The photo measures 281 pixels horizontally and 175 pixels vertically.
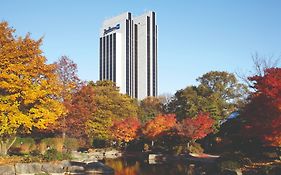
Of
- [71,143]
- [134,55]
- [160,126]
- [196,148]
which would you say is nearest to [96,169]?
[71,143]

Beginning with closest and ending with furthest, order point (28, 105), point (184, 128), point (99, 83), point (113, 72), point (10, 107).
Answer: point (10, 107) → point (28, 105) → point (184, 128) → point (99, 83) → point (113, 72)

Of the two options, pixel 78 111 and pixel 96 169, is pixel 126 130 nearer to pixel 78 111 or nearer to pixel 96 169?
pixel 78 111

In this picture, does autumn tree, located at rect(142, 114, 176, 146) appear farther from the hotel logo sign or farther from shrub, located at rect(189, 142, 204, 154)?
the hotel logo sign

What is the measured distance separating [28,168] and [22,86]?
4305mm

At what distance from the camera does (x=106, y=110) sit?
42344 millimetres

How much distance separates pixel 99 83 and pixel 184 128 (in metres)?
19.7

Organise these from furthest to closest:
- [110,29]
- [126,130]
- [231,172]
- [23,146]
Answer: [110,29]
[126,130]
[23,146]
[231,172]

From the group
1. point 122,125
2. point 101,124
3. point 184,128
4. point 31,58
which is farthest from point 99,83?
point 31,58

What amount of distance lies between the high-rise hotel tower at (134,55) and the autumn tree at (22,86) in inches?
2909

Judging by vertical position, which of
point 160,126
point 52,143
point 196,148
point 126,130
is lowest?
point 196,148

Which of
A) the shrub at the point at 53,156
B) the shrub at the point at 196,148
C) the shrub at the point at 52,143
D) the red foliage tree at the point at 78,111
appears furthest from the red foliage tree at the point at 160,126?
the shrub at the point at 53,156

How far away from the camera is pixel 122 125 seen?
37438mm

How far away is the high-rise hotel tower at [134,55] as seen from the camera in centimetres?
9575

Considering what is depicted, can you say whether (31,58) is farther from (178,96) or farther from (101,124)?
(178,96)
